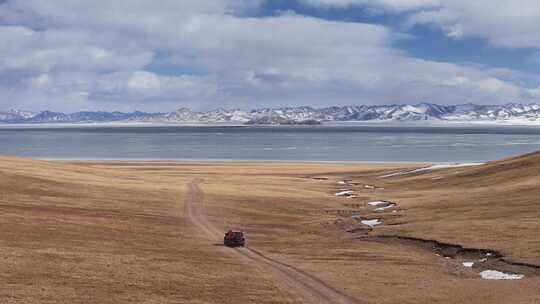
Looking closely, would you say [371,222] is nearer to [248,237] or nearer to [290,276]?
[248,237]

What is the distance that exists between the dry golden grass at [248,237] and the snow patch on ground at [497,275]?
0.69 m

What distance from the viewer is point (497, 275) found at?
1368 inches

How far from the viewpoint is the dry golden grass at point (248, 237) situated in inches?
1121

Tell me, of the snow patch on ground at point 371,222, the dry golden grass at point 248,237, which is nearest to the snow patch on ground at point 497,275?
the dry golden grass at point 248,237

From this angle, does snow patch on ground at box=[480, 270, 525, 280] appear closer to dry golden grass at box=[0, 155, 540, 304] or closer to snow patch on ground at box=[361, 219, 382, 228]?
dry golden grass at box=[0, 155, 540, 304]

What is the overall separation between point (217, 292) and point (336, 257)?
44.6 feet

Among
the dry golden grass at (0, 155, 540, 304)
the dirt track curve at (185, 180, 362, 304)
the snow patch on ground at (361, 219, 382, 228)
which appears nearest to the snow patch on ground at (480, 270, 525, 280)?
the dry golden grass at (0, 155, 540, 304)

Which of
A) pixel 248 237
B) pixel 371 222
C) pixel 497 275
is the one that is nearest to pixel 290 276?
pixel 497 275

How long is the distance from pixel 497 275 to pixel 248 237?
788 inches

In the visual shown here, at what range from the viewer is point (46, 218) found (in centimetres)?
4422

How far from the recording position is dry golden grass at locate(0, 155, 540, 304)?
28.5m

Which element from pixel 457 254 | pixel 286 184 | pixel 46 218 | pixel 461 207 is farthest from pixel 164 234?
pixel 286 184

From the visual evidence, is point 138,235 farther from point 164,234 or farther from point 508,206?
point 508,206

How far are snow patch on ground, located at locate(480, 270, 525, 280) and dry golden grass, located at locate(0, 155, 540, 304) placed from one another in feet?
2.27
